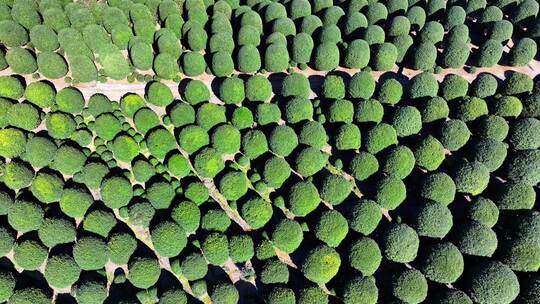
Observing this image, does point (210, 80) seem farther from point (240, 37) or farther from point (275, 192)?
point (275, 192)

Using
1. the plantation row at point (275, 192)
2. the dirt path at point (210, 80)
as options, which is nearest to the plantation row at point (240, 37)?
the dirt path at point (210, 80)

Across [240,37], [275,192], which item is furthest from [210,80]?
[275,192]

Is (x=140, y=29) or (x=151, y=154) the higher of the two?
(x=140, y=29)

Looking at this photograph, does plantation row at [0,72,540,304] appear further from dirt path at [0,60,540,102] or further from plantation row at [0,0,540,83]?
plantation row at [0,0,540,83]

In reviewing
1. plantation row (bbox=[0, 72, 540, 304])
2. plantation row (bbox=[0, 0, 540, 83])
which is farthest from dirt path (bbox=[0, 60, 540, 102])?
plantation row (bbox=[0, 72, 540, 304])

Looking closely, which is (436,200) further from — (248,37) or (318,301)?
(248,37)

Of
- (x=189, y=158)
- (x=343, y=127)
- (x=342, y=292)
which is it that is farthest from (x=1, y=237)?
(x=343, y=127)
